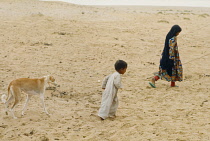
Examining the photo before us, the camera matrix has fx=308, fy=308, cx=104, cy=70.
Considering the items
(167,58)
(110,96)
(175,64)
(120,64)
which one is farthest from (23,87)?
(175,64)

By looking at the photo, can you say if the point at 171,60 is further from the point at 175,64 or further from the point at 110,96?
the point at 110,96

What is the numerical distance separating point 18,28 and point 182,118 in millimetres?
11117

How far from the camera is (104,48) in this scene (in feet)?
44.3

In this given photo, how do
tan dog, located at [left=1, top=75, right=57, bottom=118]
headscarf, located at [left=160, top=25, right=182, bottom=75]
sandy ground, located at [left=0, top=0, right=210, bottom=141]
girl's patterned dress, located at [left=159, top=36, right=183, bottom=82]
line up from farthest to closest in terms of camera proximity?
headscarf, located at [left=160, top=25, right=182, bottom=75], girl's patterned dress, located at [left=159, top=36, right=183, bottom=82], tan dog, located at [left=1, top=75, right=57, bottom=118], sandy ground, located at [left=0, top=0, right=210, bottom=141]

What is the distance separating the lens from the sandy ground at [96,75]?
567 cm

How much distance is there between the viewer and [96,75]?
981 centimetres

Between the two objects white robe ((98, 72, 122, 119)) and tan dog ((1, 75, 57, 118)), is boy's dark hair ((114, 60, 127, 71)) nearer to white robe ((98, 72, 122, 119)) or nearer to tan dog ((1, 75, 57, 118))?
white robe ((98, 72, 122, 119))

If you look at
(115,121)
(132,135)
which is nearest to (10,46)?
(115,121)

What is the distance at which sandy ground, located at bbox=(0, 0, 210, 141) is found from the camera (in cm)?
567

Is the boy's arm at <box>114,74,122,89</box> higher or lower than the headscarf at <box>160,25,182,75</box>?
lower

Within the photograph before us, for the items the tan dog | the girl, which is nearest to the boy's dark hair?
the tan dog

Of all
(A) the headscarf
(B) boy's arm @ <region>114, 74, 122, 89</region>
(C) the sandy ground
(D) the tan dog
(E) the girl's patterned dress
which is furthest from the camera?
(A) the headscarf

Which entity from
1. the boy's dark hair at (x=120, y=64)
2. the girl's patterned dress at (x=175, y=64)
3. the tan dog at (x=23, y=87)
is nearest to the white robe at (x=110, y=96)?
the boy's dark hair at (x=120, y=64)

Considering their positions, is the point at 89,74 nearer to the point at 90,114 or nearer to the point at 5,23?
the point at 90,114
